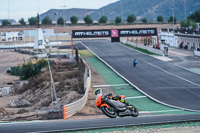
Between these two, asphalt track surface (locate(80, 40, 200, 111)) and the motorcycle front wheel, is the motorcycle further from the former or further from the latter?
asphalt track surface (locate(80, 40, 200, 111))

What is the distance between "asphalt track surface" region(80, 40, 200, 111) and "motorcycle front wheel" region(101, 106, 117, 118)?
10.6 m

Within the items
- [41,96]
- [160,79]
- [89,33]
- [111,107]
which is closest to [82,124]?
[111,107]

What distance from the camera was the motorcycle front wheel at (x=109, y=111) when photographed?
15.9 m

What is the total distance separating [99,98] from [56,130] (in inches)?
98.1

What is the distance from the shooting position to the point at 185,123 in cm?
1598

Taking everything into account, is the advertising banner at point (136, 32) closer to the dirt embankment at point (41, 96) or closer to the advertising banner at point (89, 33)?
the advertising banner at point (89, 33)

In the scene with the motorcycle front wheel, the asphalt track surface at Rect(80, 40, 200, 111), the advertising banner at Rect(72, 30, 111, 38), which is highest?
the advertising banner at Rect(72, 30, 111, 38)

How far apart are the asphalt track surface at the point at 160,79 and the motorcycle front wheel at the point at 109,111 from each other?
1061 centimetres

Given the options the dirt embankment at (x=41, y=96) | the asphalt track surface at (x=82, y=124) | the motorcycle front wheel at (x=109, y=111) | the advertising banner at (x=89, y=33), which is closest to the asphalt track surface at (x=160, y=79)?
the advertising banner at (x=89, y=33)

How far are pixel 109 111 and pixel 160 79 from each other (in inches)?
876

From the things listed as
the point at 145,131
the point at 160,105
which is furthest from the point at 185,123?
the point at 160,105

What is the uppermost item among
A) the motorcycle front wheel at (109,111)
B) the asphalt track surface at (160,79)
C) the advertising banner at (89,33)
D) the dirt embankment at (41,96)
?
the advertising banner at (89,33)

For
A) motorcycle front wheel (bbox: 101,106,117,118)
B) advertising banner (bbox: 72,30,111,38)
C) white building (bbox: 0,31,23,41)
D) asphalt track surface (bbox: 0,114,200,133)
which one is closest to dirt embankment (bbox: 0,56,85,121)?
asphalt track surface (bbox: 0,114,200,133)

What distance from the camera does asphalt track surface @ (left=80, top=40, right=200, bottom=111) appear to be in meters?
28.4
